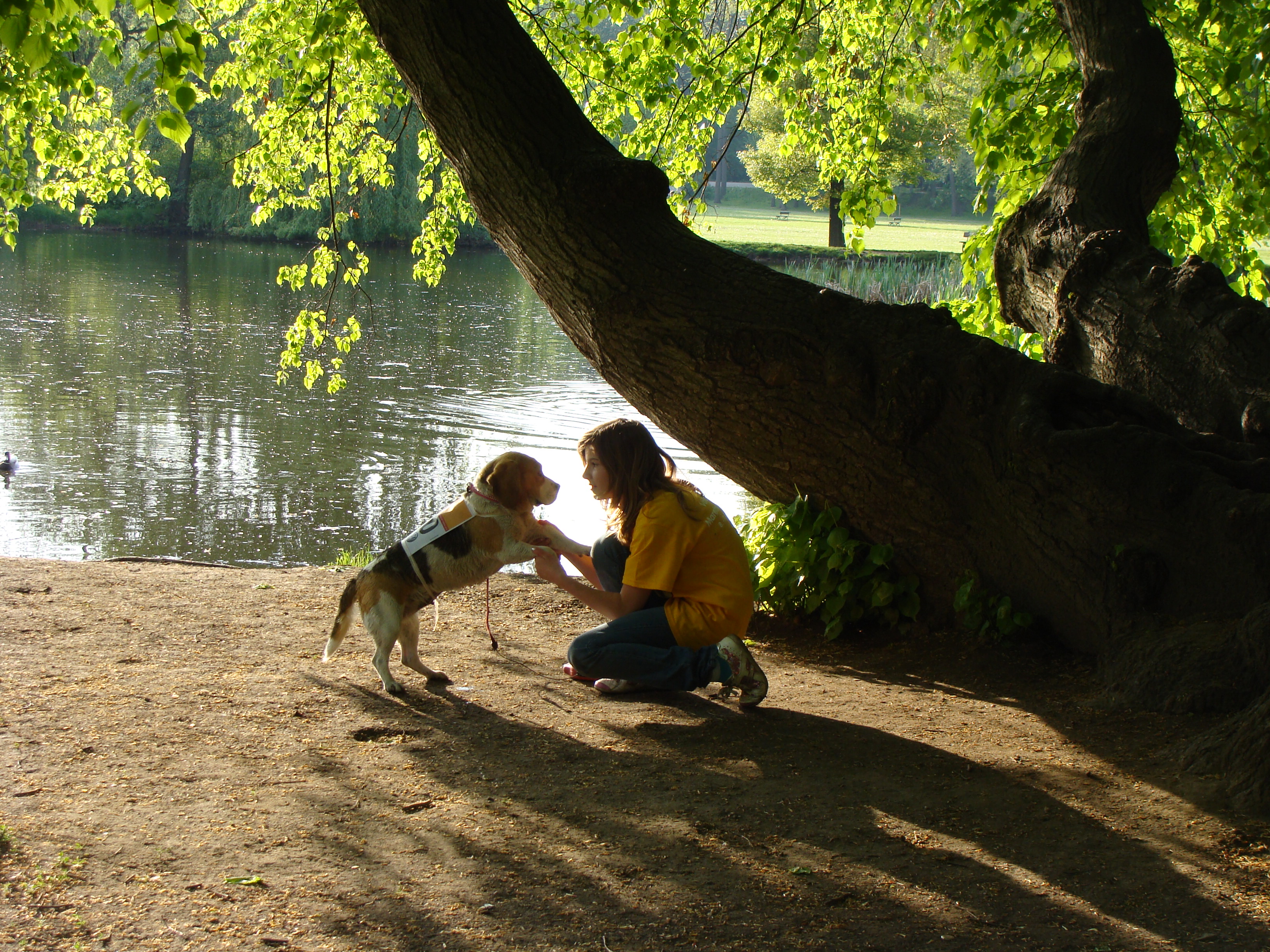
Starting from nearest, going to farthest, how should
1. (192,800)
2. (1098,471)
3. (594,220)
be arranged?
(192,800) < (1098,471) < (594,220)

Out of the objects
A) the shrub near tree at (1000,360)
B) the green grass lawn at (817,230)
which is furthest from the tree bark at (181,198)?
the shrub near tree at (1000,360)

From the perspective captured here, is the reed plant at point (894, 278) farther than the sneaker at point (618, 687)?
Yes

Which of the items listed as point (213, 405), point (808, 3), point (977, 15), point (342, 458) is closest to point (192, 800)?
point (977, 15)

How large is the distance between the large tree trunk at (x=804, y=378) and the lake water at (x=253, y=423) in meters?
5.27

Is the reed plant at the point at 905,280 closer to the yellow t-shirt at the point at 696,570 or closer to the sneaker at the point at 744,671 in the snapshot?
the yellow t-shirt at the point at 696,570

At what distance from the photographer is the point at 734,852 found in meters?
3.05

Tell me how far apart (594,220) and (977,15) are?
4.38 metres

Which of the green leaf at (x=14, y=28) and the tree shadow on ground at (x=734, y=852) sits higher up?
the green leaf at (x=14, y=28)

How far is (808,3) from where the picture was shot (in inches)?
412

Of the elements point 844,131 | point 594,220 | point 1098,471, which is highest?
point 844,131

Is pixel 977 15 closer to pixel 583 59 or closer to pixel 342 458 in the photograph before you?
pixel 583 59

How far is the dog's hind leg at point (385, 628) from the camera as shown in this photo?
4.64 meters

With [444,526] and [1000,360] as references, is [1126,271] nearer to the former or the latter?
[1000,360]

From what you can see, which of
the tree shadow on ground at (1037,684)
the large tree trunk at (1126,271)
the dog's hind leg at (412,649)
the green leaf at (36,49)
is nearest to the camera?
the green leaf at (36,49)
